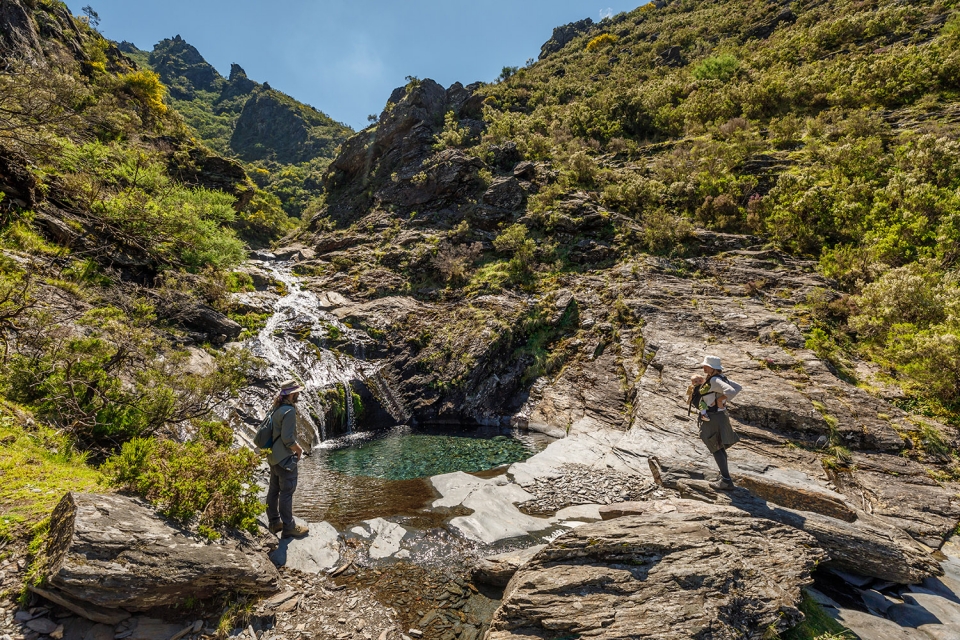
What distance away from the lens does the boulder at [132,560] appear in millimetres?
3121

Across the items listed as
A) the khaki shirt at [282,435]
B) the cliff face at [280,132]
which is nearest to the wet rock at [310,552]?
the khaki shirt at [282,435]

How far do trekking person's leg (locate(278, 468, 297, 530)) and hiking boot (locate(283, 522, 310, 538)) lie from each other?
0.04 meters

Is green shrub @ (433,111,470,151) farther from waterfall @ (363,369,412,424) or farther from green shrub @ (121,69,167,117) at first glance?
green shrub @ (121,69,167,117)

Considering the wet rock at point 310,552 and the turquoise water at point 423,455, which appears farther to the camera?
the turquoise water at point 423,455

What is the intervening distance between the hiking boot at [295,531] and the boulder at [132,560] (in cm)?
145

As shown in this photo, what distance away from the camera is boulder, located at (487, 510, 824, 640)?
403 cm

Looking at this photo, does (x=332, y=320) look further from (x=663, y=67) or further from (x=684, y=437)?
(x=663, y=67)

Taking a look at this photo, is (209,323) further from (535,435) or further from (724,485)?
(724,485)

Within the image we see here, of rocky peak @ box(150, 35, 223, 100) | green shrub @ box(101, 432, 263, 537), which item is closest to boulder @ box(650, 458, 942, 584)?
green shrub @ box(101, 432, 263, 537)

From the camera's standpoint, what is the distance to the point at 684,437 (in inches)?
414

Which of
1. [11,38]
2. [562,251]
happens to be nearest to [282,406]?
[562,251]

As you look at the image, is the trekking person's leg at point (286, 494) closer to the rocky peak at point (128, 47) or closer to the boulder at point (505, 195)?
the boulder at point (505, 195)

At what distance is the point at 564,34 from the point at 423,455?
89939 mm

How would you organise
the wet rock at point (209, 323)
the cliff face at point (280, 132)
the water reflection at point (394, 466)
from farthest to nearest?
the cliff face at point (280, 132) < the wet rock at point (209, 323) < the water reflection at point (394, 466)
